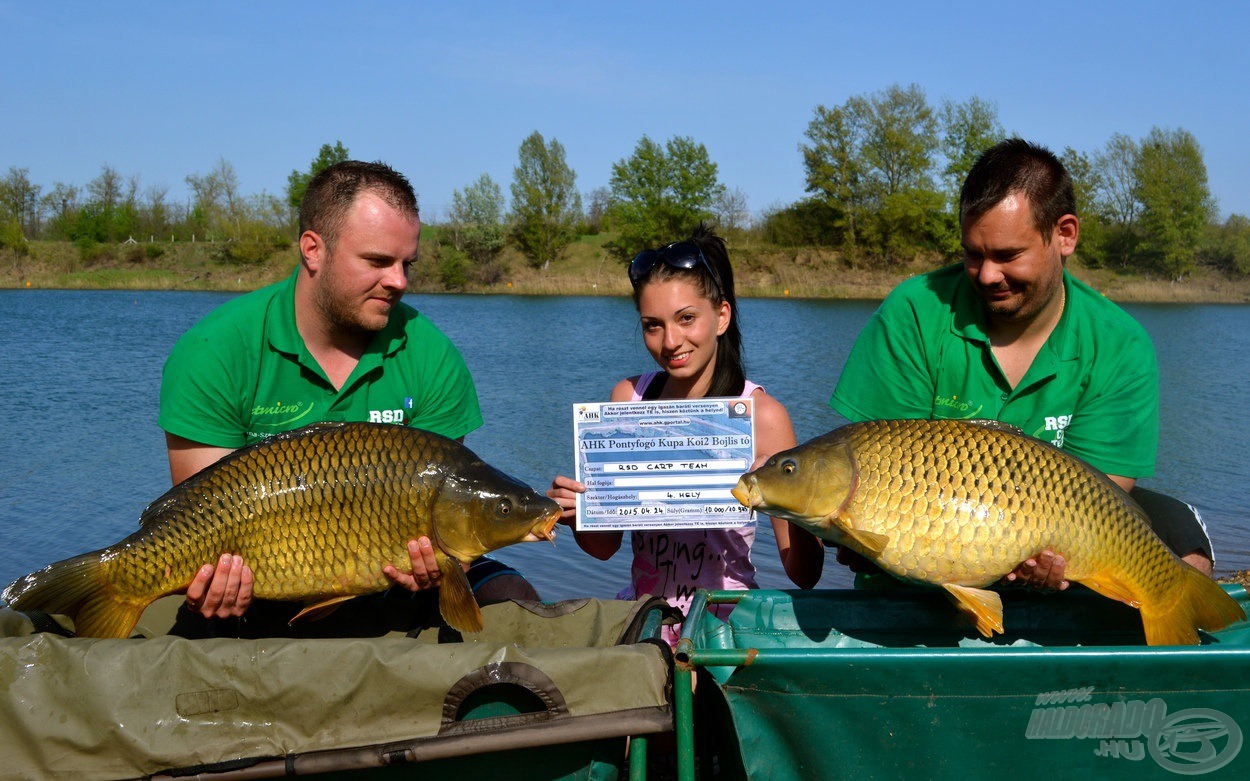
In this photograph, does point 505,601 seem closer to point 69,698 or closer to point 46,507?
point 69,698

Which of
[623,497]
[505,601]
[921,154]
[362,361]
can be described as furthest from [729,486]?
[921,154]

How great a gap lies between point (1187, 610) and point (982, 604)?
413 millimetres

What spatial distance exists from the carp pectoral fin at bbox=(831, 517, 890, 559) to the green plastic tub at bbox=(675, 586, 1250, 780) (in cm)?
18

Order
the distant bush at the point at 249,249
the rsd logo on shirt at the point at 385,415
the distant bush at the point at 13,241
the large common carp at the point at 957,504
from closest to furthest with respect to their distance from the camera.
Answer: the large common carp at the point at 957,504 → the rsd logo on shirt at the point at 385,415 → the distant bush at the point at 249,249 → the distant bush at the point at 13,241

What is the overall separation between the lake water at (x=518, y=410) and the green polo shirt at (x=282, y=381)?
6.69ft

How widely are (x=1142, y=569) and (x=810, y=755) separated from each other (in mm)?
710

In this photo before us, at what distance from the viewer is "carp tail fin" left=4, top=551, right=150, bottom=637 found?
1.95 m

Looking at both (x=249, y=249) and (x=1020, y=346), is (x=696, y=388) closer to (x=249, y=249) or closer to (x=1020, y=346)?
→ (x=1020, y=346)

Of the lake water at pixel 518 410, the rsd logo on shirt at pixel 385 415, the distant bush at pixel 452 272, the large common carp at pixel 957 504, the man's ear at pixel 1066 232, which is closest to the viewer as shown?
the large common carp at pixel 957 504

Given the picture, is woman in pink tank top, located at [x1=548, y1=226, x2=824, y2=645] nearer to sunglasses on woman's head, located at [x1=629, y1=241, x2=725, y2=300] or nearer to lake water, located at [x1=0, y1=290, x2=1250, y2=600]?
sunglasses on woman's head, located at [x1=629, y1=241, x2=725, y2=300]

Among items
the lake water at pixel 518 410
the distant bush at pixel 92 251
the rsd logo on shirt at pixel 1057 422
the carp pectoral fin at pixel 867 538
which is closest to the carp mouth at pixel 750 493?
the carp pectoral fin at pixel 867 538

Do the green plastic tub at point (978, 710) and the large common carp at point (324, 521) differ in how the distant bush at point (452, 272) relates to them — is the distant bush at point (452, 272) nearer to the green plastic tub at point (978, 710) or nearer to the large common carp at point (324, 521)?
the large common carp at point (324, 521)

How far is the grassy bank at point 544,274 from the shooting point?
37531 millimetres

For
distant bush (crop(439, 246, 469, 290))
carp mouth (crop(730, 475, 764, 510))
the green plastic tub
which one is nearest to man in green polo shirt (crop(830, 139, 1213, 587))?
carp mouth (crop(730, 475, 764, 510))
